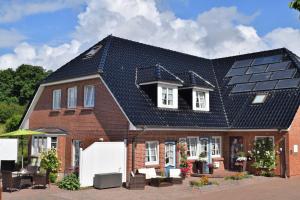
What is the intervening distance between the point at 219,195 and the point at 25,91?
5020 centimetres

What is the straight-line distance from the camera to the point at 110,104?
21734mm

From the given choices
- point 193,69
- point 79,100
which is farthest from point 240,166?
point 79,100

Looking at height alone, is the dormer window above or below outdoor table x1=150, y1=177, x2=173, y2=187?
above

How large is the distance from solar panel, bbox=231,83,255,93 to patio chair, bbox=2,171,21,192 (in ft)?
53.6

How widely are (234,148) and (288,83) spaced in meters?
5.26

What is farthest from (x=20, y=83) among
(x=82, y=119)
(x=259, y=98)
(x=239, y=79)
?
(x=259, y=98)

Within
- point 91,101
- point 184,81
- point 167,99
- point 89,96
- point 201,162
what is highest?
point 184,81

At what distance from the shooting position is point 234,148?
86.4 feet

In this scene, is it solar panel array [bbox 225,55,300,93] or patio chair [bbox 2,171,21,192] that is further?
solar panel array [bbox 225,55,300,93]

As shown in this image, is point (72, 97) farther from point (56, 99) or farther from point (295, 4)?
point (295, 4)

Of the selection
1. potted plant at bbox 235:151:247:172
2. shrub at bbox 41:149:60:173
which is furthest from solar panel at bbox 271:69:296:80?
shrub at bbox 41:149:60:173

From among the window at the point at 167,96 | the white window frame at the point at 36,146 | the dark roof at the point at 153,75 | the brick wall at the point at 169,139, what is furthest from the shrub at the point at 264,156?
the white window frame at the point at 36,146

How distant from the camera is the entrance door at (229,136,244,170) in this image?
2605 cm

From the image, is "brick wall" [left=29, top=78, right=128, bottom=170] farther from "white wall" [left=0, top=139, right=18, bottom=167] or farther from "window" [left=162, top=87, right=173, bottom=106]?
"window" [left=162, top=87, right=173, bottom=106]
